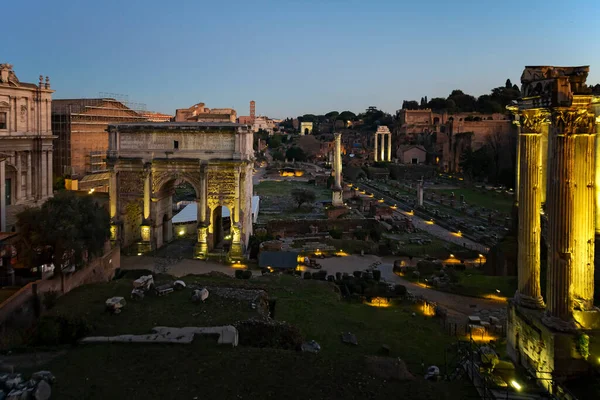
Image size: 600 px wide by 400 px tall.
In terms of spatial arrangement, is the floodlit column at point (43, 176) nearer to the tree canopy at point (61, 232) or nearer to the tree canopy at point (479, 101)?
the tree canopy at point (61, 232)

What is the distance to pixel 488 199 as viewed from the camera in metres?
51.3

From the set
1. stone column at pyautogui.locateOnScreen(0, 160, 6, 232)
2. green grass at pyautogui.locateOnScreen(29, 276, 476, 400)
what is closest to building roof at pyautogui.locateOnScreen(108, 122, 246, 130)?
stone column at pyautogui.locateOnScreen(0, 160, 6, 232)

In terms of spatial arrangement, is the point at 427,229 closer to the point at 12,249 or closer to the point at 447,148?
the point at 12,249

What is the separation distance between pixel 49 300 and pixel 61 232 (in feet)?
8.20

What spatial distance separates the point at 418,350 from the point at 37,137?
25.6 metres

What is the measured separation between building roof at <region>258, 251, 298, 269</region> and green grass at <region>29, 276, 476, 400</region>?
9449 mm

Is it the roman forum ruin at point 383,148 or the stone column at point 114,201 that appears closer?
the stone column at point 114,201

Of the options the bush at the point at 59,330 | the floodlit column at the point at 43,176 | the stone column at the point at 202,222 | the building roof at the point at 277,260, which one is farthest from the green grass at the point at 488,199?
the bush at the point at 59,330

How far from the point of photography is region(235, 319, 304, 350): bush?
11828mm

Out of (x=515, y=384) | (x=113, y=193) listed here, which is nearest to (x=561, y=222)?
(x=515, y=384)

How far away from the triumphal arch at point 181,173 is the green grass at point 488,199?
27.3 metres

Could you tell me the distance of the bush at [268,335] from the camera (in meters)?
11.8

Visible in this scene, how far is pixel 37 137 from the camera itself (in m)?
28.4

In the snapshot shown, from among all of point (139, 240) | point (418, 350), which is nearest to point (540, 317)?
point (418, 350)
